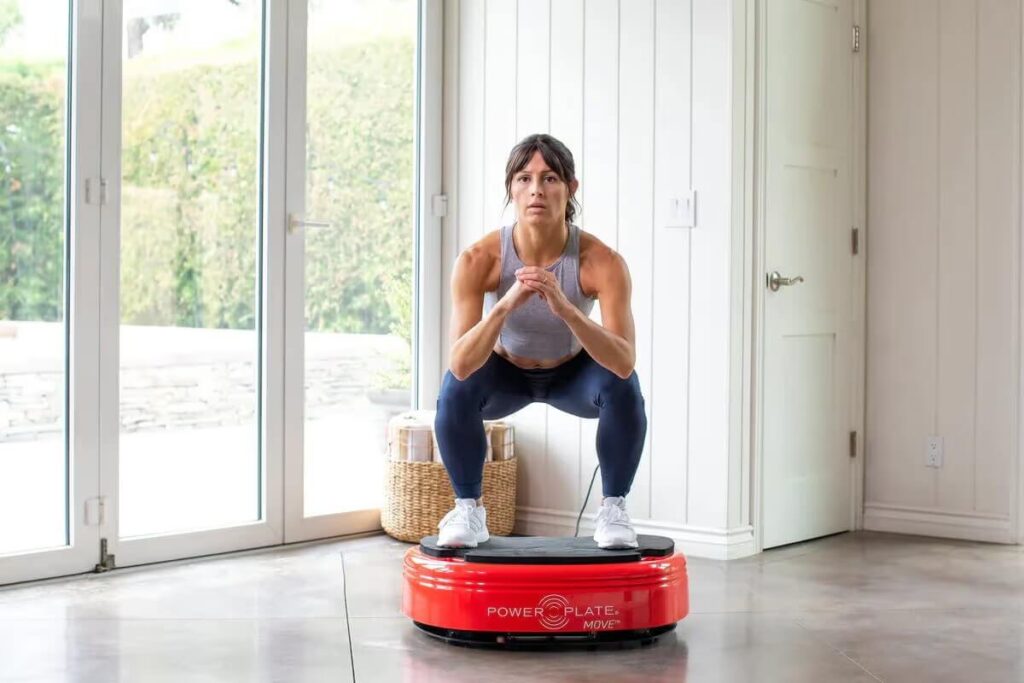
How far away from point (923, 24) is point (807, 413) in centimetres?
152

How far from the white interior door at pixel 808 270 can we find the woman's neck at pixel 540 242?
1.35 m

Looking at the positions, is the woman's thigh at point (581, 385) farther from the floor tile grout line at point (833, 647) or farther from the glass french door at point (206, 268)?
the glass french door at point (206, 268)

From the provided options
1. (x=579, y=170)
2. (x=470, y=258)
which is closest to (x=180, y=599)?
(x=470, y=258)

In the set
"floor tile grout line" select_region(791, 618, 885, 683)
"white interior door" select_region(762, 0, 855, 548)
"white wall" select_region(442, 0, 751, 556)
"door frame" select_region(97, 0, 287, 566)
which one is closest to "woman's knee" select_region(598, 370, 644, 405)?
"floor tile grout line" select_region(791, 618, 885, 683)

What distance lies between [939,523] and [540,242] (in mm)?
2334

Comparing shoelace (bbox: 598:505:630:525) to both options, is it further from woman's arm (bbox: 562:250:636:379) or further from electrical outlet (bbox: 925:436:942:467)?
electrical outlet (bbox: 925:436:942:467)

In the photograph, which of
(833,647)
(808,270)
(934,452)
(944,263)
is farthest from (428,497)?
(944,263)

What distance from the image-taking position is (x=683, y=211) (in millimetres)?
4336

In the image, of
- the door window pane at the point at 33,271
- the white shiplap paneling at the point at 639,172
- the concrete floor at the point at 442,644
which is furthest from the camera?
the white shiplap paneling at the point at 639,172

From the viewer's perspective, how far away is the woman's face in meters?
3.22

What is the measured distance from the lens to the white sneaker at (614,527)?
10.6 feet

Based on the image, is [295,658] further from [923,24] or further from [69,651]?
[923,24]

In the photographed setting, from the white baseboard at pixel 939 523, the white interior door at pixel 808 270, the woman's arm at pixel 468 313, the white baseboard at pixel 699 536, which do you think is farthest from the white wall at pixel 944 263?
the woman's arm at pixel 468 313

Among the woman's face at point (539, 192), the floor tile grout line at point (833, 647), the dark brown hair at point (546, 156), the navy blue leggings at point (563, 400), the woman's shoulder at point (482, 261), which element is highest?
the dark brown hair at point (546, 156)
